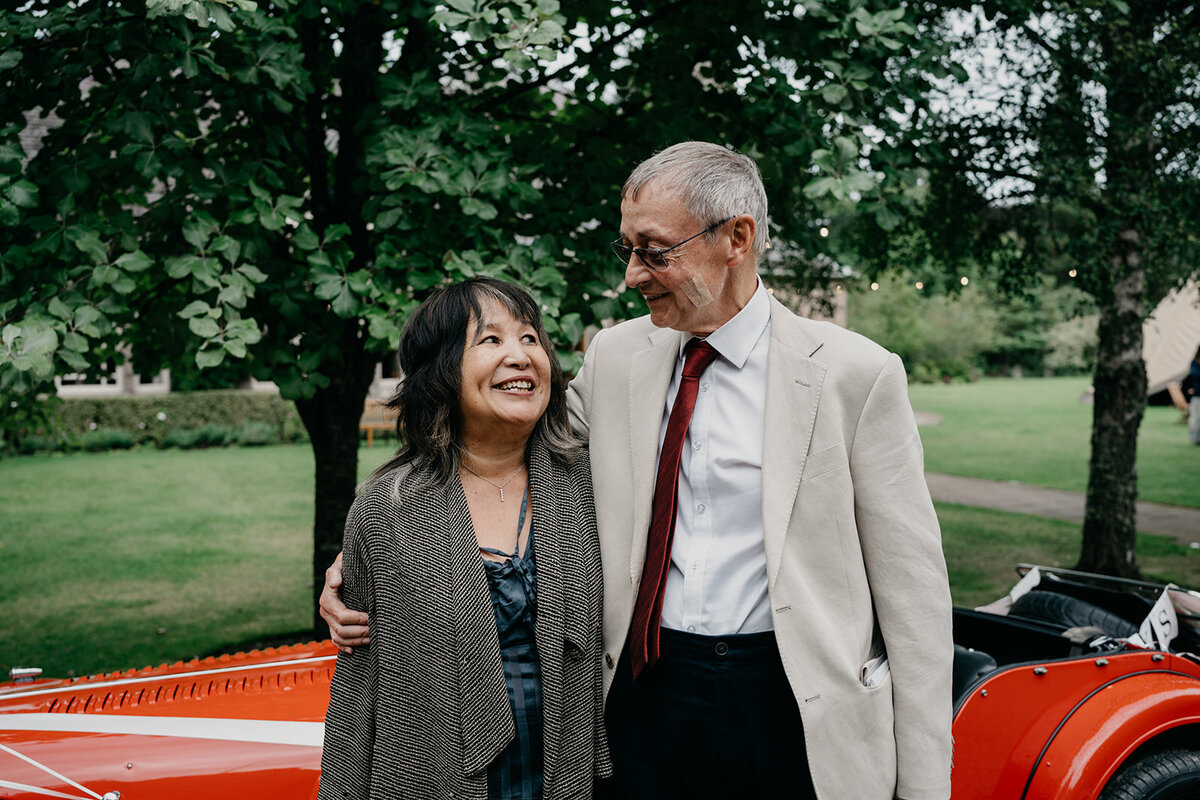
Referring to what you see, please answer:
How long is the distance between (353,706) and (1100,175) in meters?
7.13

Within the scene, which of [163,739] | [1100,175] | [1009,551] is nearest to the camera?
[163,739]

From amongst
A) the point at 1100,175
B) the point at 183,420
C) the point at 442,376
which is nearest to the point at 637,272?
the point at 442,376

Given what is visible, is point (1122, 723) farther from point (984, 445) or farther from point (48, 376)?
point (984, 445)

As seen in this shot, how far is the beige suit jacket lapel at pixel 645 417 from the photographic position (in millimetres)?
1993

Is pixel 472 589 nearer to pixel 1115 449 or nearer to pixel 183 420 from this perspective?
pixel 1115 449

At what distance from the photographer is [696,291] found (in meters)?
1.99

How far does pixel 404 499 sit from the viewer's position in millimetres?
2006

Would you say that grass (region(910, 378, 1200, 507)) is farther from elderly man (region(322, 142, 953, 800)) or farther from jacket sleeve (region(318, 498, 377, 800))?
jacket sleeve (region(318, 498, 377, 800))

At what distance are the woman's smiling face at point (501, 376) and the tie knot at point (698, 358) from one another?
0.33 meters

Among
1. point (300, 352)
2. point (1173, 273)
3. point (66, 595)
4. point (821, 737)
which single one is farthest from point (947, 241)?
point (66, 595)

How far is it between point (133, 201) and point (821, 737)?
3.93m

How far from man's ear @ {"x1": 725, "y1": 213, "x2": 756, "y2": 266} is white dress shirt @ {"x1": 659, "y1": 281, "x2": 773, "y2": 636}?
118mm

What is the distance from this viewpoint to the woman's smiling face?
2053mm

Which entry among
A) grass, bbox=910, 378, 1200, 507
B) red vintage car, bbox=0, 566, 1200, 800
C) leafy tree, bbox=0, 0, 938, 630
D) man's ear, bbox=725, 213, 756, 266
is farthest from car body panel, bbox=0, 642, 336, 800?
grass, bbox=910, 378, 1200, 507
